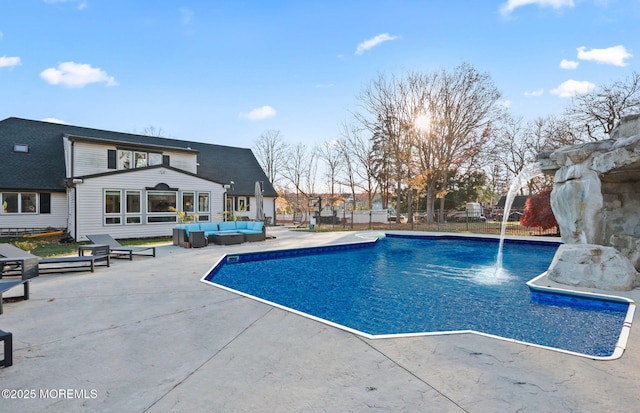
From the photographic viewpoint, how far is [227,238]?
1309 centimetres

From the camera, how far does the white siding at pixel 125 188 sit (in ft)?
45.6

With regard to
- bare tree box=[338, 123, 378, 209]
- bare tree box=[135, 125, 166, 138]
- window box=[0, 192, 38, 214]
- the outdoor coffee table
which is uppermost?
bare tree box=[135, 125, 166, 138]

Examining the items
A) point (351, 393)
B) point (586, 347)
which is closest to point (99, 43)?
point (351, 393)

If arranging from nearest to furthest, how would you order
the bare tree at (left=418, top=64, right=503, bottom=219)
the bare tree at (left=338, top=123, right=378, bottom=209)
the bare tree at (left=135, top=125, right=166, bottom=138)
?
the bare tree at (left=418, top=64, right=503, bottom=219)
the bare tree at (left=338, top=123, right=378, bottom=209)
the bare tree at (left=135, top=125, right=166, bottom=138)

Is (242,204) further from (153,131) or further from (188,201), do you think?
(153,131)

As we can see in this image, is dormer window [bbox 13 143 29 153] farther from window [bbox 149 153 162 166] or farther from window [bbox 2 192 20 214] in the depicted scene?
window [bbox 149 153 162 166]

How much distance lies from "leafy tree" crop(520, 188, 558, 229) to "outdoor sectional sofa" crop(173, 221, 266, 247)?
14.3 metres

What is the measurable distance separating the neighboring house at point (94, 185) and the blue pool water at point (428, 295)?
26.6 feet

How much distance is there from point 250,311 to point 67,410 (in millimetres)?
2471

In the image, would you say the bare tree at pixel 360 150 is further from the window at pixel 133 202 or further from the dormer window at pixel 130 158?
the window at pixel 133 202

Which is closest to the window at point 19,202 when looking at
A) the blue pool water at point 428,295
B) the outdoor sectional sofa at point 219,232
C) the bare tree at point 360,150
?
the outdoor sectional sofa at point 219,232

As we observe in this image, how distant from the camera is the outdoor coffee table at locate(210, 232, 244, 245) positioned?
12988 millimetres

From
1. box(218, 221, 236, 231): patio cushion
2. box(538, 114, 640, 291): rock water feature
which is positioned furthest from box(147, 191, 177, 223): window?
box(538, 114, 640, 291): rock water feature

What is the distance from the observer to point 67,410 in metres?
2.35
